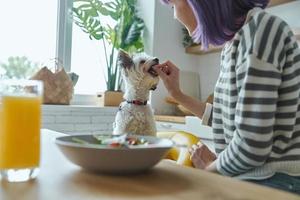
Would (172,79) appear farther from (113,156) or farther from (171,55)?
(171,55)

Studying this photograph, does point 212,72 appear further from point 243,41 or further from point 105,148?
point 105,148

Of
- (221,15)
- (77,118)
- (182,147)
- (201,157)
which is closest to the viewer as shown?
(221,15)

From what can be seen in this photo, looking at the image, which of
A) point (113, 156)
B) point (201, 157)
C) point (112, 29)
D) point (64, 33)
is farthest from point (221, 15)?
point (64, 33)

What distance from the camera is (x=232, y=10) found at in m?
1.04

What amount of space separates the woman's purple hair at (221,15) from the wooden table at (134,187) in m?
0.52

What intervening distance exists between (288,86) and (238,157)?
204 millimetres

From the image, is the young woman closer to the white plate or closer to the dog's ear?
the white plate

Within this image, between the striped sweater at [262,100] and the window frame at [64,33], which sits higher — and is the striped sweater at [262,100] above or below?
below

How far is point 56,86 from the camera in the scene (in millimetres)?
2650

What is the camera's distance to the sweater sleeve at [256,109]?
824mm

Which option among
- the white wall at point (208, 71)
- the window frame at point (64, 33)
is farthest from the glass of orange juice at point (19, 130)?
the white wall at point (208, 71)

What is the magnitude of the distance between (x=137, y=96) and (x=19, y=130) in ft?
4.31

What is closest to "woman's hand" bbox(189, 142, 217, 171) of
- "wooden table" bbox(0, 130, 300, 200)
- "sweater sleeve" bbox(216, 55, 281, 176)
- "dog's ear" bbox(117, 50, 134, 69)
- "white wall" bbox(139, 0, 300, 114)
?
"sweater sleeve" bbox(216, 55, 281, 176)

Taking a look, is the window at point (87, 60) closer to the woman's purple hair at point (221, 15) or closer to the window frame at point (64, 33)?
the window frame at point (64, 33)
